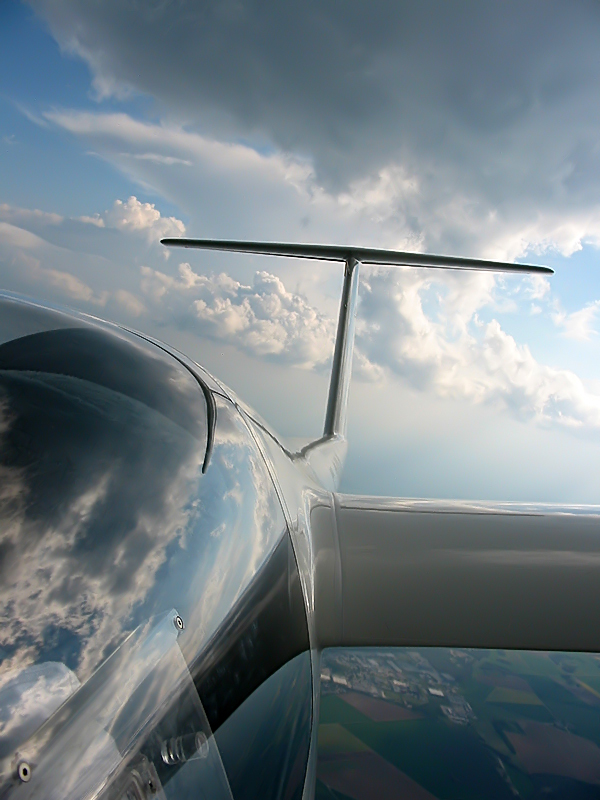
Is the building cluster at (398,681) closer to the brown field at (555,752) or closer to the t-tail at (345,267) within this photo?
the brown field at (555,752)

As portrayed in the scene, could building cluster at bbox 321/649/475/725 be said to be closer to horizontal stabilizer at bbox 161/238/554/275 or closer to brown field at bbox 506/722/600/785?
brown field at bbox 506/722/600/785

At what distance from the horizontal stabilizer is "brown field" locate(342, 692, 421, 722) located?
12.4 m

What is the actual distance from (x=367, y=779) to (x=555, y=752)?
6046 mm

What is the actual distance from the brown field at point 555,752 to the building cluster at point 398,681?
6.22ft

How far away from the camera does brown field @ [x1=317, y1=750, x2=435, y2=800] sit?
27.8 ft

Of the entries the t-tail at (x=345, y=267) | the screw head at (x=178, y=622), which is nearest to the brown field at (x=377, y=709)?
the t-tail at (x=345, y=267)

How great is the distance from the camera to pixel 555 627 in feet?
7.87

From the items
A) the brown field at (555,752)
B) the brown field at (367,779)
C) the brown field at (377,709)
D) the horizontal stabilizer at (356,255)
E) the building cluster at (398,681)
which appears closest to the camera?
the brown field at (367,779)

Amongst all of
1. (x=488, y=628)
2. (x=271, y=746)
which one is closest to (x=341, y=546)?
(x=488, y=628)

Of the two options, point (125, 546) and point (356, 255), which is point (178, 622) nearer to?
point (125, 546)

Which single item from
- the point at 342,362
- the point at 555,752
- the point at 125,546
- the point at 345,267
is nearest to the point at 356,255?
the point at 345,267

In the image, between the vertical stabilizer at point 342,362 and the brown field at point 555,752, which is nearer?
the vertical stabilizer at point 342,362

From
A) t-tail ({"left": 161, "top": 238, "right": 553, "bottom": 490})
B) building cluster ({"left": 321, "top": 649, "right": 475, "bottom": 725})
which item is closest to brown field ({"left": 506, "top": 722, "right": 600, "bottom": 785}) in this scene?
building cluster ({"left": 321, "top": 649, "right": 475, "bottom": 725})

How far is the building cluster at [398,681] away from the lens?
55.0 ft
